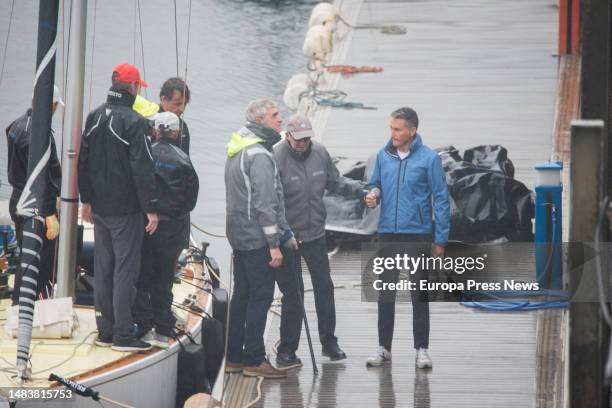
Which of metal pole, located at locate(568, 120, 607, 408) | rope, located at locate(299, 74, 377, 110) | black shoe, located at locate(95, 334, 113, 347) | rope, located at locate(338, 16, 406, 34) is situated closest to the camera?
metal pole, located at locate(568, 120, 607, 408)

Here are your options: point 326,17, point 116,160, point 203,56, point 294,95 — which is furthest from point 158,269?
point 203,56

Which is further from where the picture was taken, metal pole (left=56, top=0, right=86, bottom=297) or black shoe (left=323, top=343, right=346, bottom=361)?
metal pole (left=56, top=0, right=86, bottom=297)

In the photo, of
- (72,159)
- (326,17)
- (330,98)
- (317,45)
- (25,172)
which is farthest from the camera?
(326,17)

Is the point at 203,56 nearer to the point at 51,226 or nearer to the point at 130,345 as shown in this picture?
the point at 51,226

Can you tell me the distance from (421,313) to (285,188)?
4.46 feet

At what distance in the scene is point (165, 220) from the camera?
10305 mm

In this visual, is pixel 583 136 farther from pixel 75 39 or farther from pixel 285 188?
pixel 75 39

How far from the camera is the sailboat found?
10000 millimetres

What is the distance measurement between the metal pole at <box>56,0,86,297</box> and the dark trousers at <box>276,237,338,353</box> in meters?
1.79

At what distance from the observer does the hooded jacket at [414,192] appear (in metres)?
10.1

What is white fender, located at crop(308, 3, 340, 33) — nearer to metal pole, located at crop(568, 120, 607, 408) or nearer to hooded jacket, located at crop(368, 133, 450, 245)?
hooded jacket, located at crop(368, 133, 450, 245)

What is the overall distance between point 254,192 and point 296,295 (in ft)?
2.86

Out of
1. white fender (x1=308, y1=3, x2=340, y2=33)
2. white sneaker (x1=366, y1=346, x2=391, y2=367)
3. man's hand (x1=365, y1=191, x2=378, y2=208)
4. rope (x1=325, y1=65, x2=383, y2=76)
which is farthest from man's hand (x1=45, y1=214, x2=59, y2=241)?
white fender (x1=308, y1=3, x2=340, y2=33)

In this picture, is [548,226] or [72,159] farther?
[548,226]
